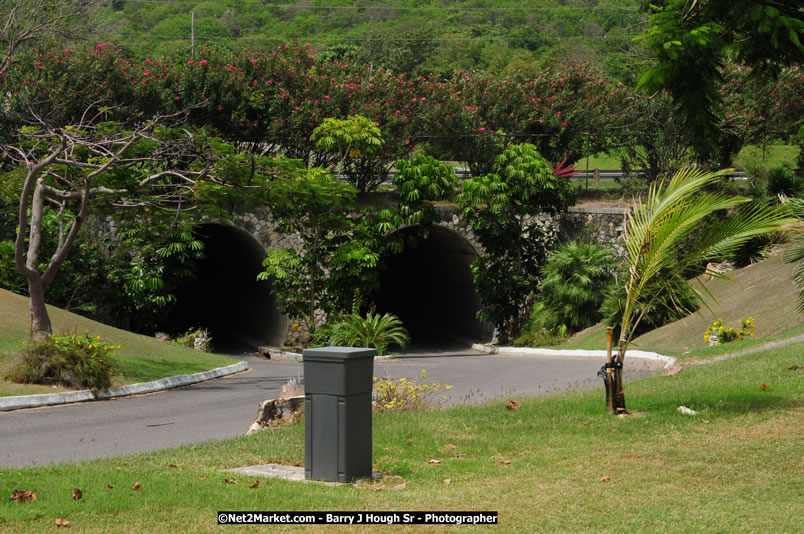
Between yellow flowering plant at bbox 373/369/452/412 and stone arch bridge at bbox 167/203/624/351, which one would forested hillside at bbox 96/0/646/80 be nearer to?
stone arch bridge at bbox 167/203/624/351

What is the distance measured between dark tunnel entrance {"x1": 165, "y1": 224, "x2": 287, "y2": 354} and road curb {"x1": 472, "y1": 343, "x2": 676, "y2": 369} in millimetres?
6786

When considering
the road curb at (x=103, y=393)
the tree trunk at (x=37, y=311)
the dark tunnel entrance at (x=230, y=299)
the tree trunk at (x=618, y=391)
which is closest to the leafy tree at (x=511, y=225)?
the dark tunnel entrance at (x=230, y=299)

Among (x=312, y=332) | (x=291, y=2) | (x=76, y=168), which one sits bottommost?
(x=312, y=332)

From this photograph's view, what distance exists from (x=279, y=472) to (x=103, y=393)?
856 centimetres

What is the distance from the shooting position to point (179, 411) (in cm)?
1461

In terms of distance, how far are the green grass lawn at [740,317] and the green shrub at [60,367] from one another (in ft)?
37.5

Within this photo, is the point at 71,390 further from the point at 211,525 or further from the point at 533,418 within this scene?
the point at 211,525

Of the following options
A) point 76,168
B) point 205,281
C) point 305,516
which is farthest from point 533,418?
point 205,281

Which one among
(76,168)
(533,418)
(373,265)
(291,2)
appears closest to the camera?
(533,418)

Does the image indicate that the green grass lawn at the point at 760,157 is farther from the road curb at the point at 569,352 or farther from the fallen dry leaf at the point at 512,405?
the fallen dry leaf at the point at 512,405

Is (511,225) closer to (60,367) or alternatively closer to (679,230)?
(60,367)

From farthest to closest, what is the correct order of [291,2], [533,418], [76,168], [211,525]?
[291,2] < [76,168] < [533,418] < [211,525]

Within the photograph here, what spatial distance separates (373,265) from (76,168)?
9.80m

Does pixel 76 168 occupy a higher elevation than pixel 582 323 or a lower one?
higher
